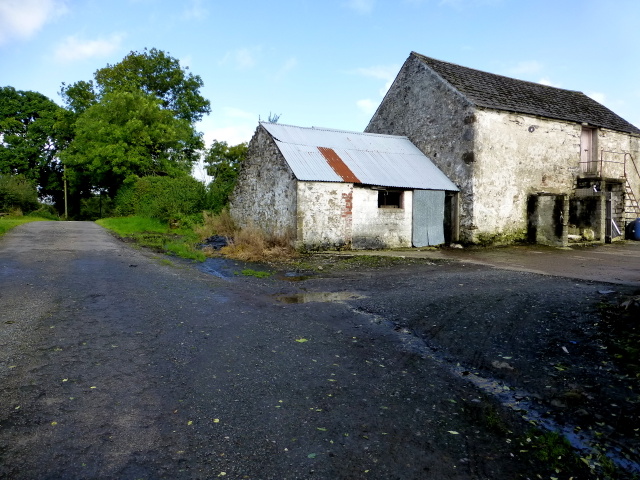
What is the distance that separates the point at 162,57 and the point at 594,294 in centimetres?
4040

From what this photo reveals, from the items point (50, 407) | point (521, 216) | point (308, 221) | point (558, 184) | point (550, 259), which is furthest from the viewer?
point (558, 184)

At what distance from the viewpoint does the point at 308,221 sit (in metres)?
15.4

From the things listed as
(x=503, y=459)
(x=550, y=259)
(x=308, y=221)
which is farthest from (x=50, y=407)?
(x=550, y=259)

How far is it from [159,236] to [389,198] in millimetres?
11259

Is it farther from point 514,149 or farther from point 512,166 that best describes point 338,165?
point 514,149

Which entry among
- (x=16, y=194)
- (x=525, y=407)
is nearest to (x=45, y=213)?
(x=16, y=194)

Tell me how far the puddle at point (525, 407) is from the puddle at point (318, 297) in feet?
7.98

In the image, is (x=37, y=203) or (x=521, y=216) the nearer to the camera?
(x=521, y=216)

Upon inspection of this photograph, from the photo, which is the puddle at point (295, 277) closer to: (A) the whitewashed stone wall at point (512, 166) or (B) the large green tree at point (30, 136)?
(A) the whitewashed stone wall at point (512, 166)

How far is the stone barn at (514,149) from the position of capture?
18344 mm

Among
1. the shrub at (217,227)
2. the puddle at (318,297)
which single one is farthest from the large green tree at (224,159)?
the puddle at (318,297)

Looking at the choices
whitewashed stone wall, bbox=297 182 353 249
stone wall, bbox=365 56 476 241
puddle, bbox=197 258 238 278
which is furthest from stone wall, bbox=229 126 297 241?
stone wall, bbox=365 56 476 241

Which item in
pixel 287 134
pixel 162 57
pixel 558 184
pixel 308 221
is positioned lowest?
pixel 308 221

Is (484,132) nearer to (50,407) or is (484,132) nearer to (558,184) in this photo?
(558,184)
